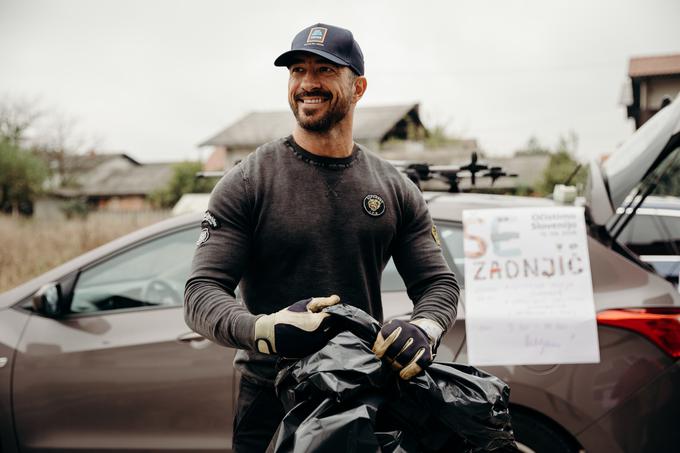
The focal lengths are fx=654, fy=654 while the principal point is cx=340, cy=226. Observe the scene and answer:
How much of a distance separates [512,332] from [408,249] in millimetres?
1069

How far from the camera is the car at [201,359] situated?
2746 mm

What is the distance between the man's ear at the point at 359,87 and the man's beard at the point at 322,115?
0.10 metres

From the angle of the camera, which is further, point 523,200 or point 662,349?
point 523,200

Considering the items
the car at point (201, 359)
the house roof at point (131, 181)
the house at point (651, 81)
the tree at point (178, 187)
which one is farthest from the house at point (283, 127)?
the car at point (201, 359)

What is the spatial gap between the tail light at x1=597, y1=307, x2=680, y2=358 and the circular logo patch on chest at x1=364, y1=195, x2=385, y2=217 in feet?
4.52

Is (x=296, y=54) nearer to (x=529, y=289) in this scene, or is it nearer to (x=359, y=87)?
(x=359, y=87)

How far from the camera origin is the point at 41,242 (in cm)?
1245

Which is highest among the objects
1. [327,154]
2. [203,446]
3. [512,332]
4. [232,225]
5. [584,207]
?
[327,154]

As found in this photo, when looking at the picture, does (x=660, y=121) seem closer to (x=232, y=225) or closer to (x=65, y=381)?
(x=232, y=225)

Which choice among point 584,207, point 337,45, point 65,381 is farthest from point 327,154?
point 65,381

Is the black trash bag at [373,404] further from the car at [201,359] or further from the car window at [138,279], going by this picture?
the car window at [138,279]

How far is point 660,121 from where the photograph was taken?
2.86 metres

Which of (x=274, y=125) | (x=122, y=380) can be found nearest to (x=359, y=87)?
(x=122, y=380)

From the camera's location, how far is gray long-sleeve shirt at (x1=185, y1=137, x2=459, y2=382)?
69.1 inches
